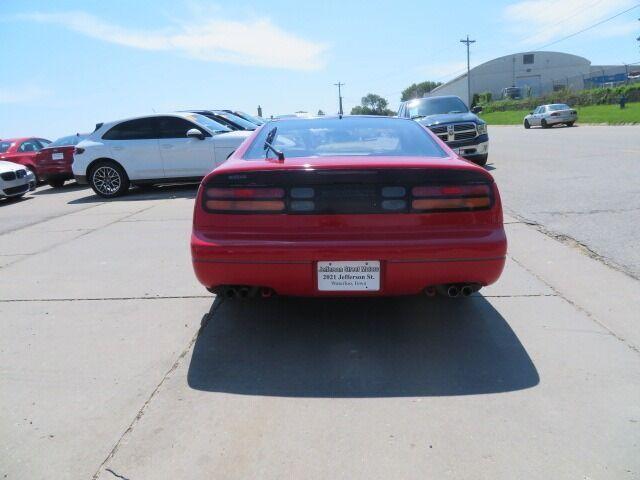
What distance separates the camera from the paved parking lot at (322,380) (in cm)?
222

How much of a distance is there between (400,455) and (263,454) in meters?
0.60

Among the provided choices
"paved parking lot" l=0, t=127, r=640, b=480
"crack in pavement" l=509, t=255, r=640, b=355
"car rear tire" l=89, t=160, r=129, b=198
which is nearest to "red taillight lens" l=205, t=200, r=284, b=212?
"paved parking lot" l=0, t=127, r=640, b=480

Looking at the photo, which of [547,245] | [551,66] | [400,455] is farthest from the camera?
[551,66]

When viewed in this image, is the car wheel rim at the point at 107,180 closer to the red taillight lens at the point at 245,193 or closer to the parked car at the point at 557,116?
the red taillight lens at the point at 245,193

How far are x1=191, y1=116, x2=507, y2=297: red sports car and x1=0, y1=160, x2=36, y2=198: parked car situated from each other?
10.4 m

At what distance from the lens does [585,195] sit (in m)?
7.37

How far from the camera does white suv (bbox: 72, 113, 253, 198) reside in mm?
10273

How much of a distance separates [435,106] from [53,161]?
10.0 metres

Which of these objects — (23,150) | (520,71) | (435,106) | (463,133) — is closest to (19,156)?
(23,150)

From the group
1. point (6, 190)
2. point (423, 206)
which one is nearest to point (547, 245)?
point (423, 206)

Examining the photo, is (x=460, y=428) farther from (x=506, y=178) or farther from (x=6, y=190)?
(x=6, y=190)

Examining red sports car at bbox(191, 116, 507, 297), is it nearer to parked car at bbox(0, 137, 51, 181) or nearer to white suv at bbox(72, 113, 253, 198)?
white suv at bbox(72, 113, 253, 198)

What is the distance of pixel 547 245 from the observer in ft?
17.4

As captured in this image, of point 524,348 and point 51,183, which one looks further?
point 51,183
